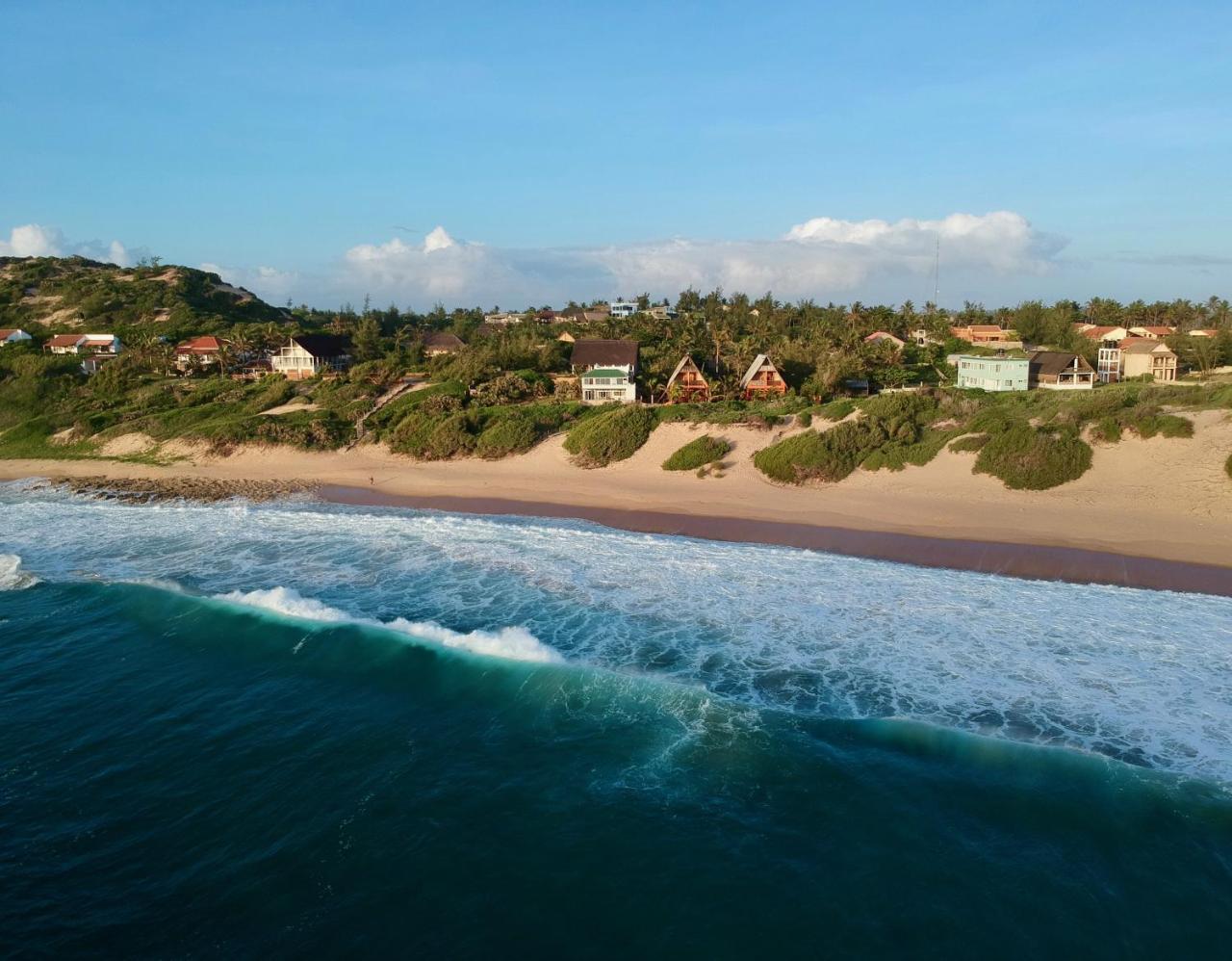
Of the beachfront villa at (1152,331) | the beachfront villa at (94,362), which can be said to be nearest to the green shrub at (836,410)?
the beachfront villa at (1152,331)

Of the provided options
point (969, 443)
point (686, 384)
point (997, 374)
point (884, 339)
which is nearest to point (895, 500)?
point (969, 443)

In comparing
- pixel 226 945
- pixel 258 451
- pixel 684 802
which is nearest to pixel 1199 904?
pixel 684 802

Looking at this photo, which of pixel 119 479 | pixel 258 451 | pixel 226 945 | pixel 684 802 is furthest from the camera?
pixel 258 451

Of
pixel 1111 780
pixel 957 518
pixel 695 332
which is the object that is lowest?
pixel 1111 780

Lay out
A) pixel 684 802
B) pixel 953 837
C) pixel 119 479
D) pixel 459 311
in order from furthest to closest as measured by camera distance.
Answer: pixel 459 311, pixel 119 479, pixel 684 802, pixel 953 837

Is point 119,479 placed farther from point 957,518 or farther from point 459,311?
point 459,311

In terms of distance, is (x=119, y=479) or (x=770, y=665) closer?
(x=770, y=665)
